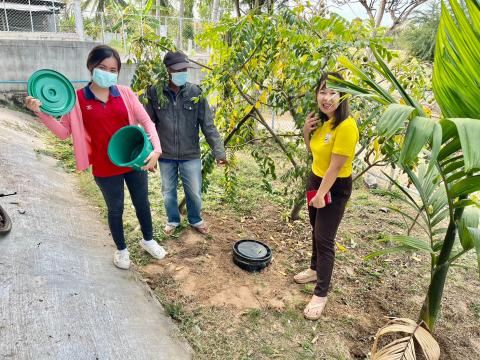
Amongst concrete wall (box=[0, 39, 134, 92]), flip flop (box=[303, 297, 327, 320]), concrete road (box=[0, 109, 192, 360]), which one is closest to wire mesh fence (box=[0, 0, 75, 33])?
concrete wall (box=[0, 39, 134, 92])

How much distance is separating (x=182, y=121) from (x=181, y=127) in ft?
0.17

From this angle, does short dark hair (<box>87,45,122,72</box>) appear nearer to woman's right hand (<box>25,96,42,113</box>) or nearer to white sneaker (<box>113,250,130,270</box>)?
woman's right hand (<box>25,96,42,113</box>)

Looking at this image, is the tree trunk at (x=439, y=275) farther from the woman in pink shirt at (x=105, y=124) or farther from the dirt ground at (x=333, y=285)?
the woman in pink shirt at (x=105, y=124)

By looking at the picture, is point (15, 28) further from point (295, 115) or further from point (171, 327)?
point (171, 327)

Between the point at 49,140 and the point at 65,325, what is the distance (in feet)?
17.4

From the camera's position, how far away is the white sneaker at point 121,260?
262 cm

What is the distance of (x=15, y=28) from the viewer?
9047 millimetres

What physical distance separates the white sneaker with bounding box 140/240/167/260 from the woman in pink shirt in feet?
1.41

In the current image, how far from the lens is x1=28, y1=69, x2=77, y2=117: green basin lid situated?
6.25 ft

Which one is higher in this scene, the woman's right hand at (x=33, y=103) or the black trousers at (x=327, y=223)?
the woman's right hand at (x=33, y=103)

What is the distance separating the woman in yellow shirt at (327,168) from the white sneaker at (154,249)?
1298 millimetres

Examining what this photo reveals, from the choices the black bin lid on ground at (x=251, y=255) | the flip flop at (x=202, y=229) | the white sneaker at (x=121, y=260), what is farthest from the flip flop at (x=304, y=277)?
the white sneaker at (x=121, y=260)

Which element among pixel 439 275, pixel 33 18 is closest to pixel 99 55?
pixel 439 275

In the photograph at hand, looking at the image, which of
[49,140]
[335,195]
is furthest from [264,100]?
[49,140]
